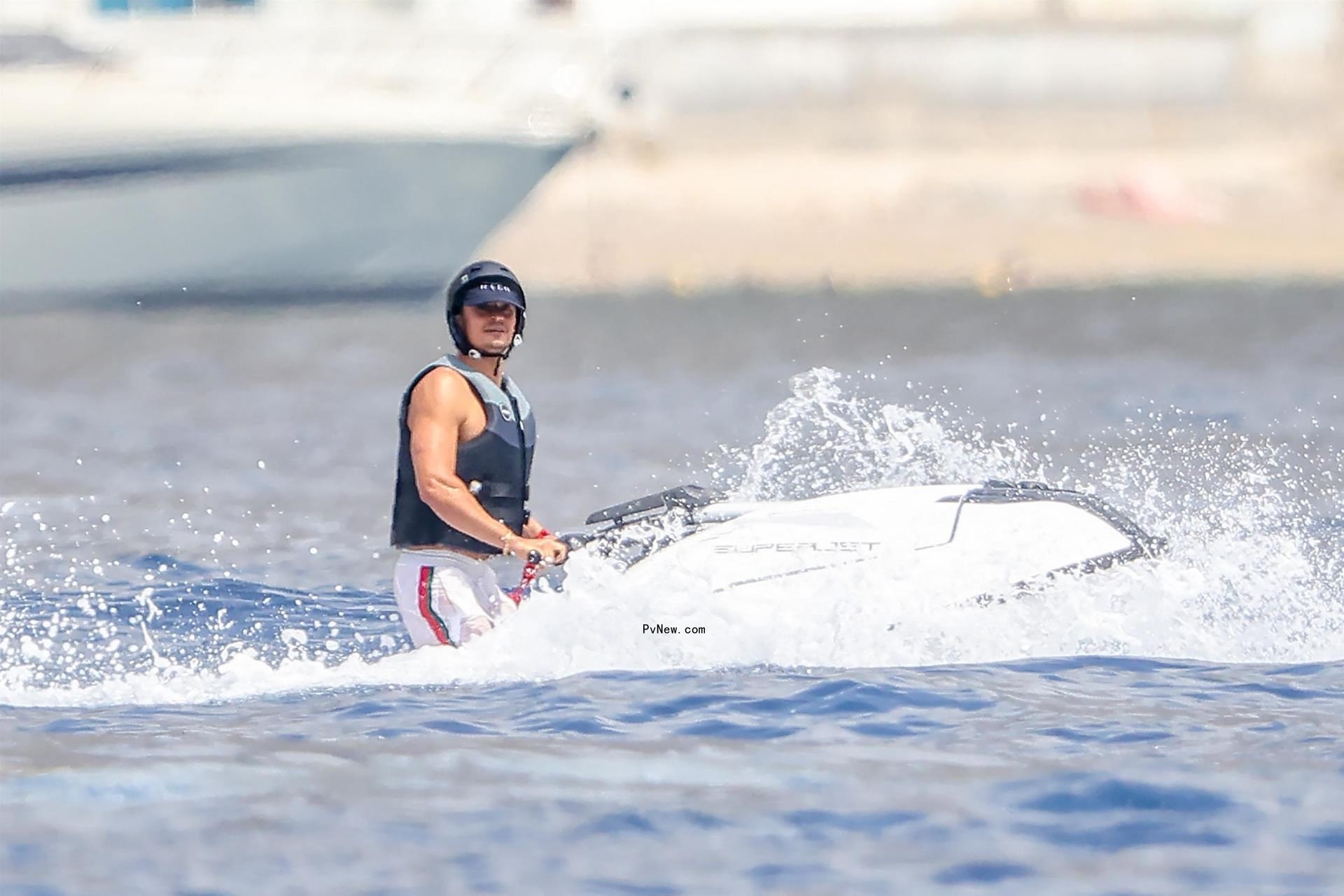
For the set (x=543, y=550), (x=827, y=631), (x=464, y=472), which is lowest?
(x=827, y=631)

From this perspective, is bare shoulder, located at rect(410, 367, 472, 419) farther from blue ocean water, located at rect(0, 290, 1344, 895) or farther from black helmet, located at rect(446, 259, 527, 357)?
blue ocean water, located at rect(0, 290, 1344, 895)

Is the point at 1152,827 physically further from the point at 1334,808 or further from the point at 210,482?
the point at 210,482

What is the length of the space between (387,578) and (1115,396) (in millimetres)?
9164

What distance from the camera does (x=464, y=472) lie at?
6.60 m

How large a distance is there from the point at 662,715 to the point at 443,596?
86cm

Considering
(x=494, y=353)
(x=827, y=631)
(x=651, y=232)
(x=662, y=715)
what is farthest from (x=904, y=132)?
(x=662, y=715)

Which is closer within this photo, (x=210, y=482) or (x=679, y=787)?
(x=679, y=787)

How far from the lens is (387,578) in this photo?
9180mm

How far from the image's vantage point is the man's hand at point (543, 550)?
6.33 meters

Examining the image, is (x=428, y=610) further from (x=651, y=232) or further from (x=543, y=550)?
(x=651, y=232)

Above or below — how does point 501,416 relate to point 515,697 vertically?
above

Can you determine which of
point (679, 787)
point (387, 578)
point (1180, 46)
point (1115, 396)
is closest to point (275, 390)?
point (1115, 396)

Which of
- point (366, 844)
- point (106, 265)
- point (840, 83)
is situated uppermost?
point (840, 83)

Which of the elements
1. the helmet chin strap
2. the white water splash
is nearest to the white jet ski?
the white water splash
